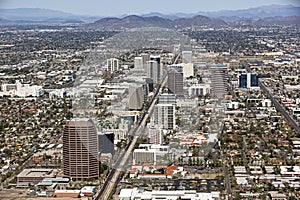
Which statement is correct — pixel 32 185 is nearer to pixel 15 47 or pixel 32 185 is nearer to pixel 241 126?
pixel 241 126

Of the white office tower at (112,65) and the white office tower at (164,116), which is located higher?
the white office tower at (112,65)

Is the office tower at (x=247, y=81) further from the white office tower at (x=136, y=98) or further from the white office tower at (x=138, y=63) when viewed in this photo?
the white office tower at (x=136, y=98)

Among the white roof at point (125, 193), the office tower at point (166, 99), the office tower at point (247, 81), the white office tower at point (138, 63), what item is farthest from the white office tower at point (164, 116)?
the office tower at point (247, 81)

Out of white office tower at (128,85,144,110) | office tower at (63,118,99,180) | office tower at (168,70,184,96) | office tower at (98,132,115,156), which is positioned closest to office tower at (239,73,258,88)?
office tower at (168,70,184,96)

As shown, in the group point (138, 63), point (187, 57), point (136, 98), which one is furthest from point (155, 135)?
point (187, 57)

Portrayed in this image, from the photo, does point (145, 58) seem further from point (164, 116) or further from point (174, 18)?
point (174, 18)

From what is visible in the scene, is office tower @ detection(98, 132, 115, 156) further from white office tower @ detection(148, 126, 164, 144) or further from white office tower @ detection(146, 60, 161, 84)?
white office tower @ detection(146, 60, 161, 84)
